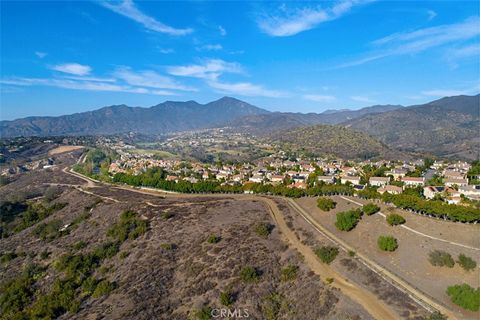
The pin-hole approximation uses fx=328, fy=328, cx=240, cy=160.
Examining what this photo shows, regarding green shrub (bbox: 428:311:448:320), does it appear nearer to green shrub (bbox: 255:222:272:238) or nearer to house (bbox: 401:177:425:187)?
green shrub (bbox: 255:222:272:238)

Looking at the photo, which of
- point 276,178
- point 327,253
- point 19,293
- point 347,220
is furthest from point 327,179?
point 19,293

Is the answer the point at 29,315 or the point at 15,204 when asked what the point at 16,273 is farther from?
the point at 15,204

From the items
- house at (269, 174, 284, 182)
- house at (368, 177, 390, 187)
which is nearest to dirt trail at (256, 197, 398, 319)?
house at (368, 177, 390, 187)

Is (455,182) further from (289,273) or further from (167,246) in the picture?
(167,246)

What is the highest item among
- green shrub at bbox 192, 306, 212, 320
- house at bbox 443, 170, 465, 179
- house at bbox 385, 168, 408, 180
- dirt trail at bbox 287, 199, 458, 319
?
house at bbox 443, 170, 465, 179

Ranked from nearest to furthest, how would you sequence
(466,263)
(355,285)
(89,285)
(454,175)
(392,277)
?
(355,285)
(392,277)
(466,263)
(89,285)
(454,175)

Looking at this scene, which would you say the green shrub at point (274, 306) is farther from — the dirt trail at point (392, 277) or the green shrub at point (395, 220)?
the green shrub at point (395, 220)
